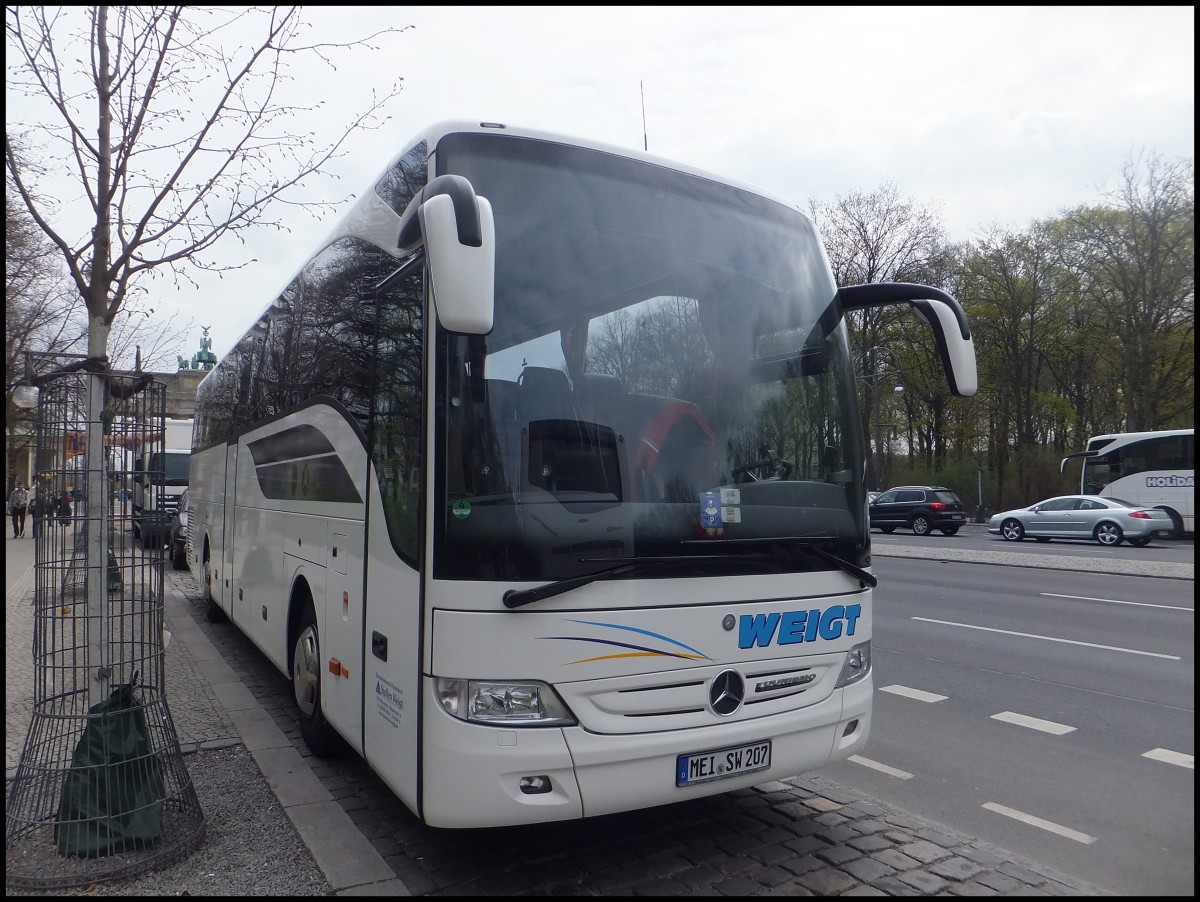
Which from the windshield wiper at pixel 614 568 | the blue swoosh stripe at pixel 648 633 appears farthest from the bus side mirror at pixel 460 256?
the blue swoosh stripe at pixel 648 633

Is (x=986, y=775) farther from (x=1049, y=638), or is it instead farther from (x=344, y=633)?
(x=1049, y=638)

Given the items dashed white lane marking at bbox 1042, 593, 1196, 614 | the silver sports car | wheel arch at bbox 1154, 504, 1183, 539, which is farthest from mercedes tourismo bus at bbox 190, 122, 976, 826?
wheel arch at bbox 1154, 504, 1183, 539

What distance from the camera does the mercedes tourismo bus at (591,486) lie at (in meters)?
3.76

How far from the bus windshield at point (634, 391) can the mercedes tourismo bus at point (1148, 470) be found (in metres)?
29.7

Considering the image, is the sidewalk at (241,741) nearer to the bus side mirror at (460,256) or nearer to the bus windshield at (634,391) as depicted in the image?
the bus windshield at (634,391)

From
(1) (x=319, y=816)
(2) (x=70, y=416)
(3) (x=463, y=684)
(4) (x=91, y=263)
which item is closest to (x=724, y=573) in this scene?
(3) (x=463, y=684)

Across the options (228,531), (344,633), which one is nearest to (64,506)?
(344,633)

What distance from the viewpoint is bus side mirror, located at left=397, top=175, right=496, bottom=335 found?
3.33m

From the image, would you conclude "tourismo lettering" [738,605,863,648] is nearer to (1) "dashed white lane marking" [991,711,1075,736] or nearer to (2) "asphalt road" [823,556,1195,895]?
(2) "asphalt road" [823,556,1195,895]

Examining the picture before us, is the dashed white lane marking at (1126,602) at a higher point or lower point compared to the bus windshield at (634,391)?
lower

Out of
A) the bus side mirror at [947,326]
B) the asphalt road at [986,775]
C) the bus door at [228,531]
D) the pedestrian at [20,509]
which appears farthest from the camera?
the pedestrian at [20,509]

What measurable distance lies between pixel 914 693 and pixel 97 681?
6353 mm

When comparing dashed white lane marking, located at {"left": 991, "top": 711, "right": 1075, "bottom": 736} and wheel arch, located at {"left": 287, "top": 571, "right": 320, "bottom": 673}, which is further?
dashed white lane marking, located at {"left": 991, "top": 711, "right": 1075, "bottom": 736}

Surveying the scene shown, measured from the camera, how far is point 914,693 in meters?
8.11
